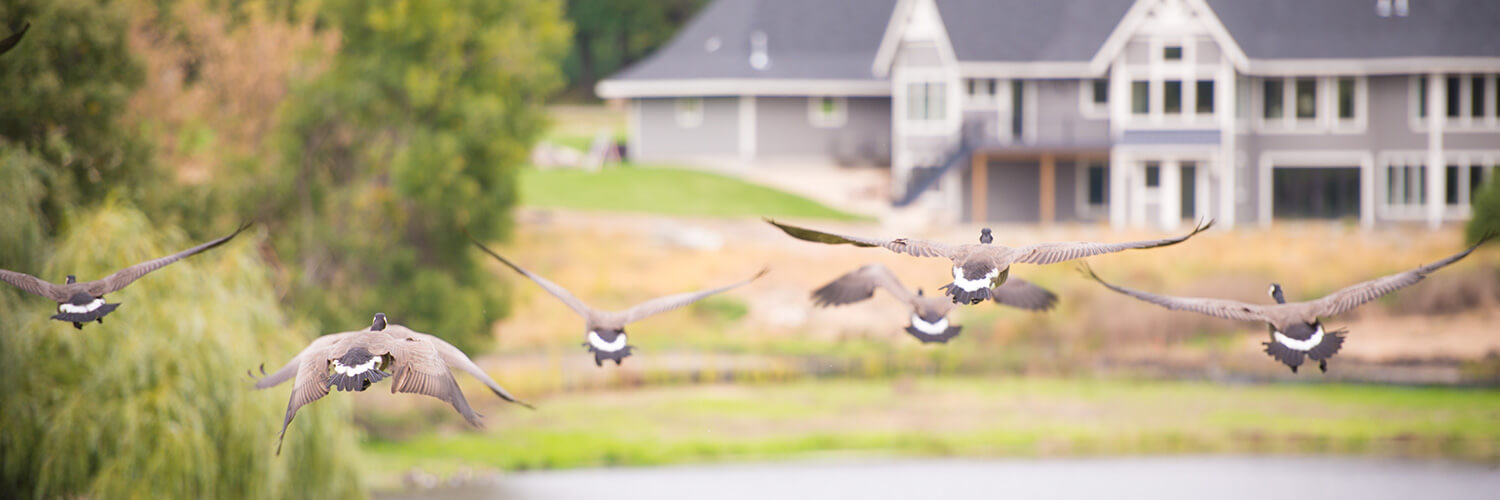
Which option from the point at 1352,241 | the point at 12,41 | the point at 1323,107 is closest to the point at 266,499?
the point at 12,41

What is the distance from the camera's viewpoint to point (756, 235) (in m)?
59.2

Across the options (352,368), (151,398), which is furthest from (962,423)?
(352,368)

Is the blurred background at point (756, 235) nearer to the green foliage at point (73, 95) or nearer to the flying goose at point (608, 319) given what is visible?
the green foliage at point (73, 95)

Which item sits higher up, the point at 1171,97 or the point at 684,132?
the point at 1171,97

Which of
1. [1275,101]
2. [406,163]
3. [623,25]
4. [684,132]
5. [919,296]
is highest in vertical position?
[919,296]

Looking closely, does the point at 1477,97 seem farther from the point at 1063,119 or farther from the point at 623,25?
the point at 623,25

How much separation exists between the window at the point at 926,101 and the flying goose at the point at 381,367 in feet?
174

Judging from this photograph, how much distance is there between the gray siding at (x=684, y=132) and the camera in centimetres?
7431

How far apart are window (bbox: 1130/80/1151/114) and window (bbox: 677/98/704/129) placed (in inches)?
767

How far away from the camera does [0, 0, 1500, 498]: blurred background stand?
26.9 meters

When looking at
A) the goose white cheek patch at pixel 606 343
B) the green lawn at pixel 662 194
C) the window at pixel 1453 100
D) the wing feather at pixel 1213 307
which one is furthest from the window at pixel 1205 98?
the goose white cheek patch at pixel 606 343

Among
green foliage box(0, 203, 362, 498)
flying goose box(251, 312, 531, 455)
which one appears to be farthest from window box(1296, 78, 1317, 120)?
flying goose box(251, 312, 531, 455)

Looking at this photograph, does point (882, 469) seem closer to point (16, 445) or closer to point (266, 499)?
point (266, 499)

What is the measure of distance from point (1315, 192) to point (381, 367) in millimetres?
55224
